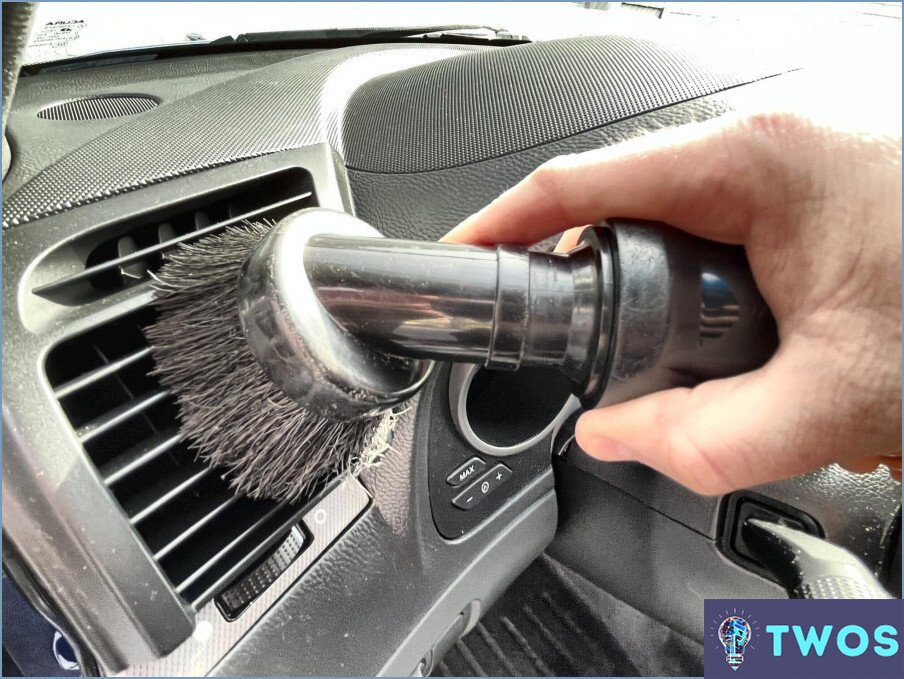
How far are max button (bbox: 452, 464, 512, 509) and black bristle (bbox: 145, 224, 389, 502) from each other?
251 millimetres

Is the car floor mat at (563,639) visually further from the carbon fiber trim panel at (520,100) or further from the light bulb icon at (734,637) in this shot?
the carbon fiber trim panel at (520,100)

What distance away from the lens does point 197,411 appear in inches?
21.4

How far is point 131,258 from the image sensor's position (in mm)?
538

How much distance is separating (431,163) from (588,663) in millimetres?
909

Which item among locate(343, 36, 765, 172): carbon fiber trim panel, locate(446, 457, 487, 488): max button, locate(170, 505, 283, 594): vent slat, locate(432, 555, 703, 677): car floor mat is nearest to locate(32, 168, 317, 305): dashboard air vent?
locate(343, 36, 765, 172): carbon fiber trim panel

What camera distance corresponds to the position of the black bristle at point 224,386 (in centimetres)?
54

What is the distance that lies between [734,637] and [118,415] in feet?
2.27

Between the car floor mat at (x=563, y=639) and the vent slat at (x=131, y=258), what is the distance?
87cm

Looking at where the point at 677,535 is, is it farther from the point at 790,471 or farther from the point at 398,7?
the point at 398,7

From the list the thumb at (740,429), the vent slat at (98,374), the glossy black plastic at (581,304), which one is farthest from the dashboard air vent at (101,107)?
the thumb at (740,429)

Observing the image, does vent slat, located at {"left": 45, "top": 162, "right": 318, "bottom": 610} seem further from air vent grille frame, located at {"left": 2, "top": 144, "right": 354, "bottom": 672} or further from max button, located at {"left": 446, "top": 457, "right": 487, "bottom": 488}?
max button, located at {"left": 446, "top": 457, "right": 487, "bottom": 488}

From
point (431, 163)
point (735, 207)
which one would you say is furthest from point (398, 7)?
point (735, 207)

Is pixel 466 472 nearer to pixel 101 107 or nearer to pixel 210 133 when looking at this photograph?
pixel 210 133

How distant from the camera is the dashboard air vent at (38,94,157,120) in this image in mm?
790
